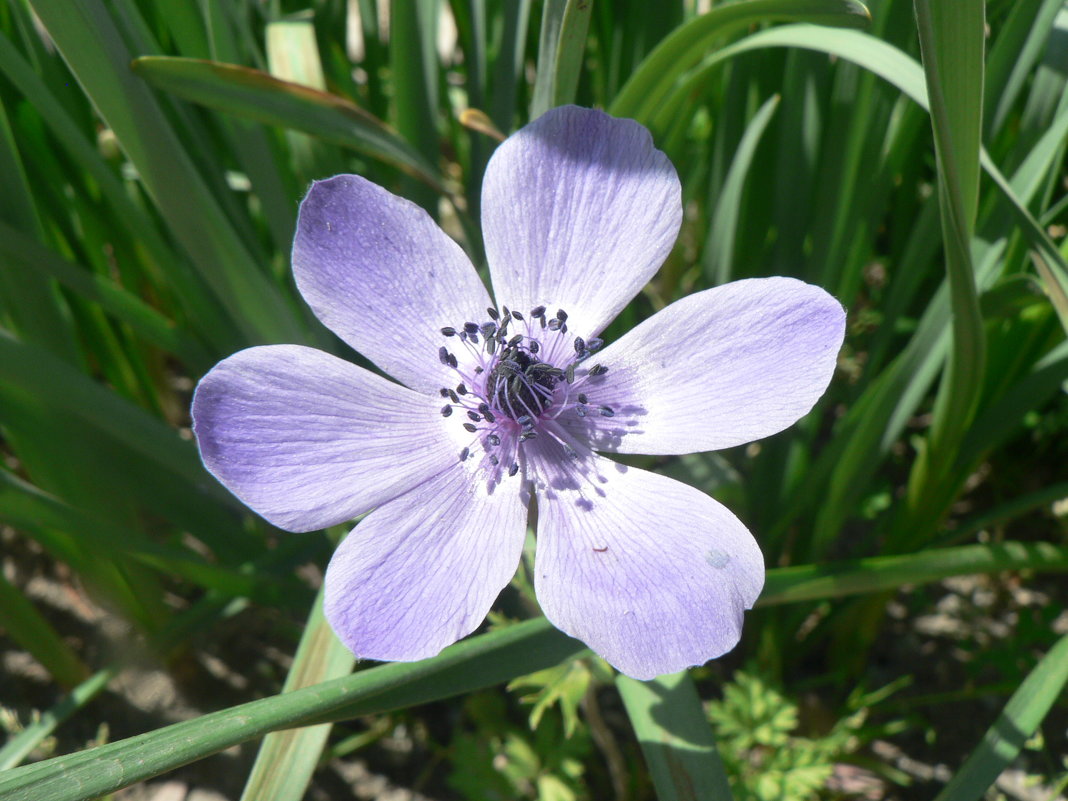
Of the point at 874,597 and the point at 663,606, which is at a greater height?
the point at 663,606

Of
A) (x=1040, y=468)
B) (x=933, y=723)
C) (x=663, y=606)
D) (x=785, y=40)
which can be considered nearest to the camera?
(x=663, y=606)

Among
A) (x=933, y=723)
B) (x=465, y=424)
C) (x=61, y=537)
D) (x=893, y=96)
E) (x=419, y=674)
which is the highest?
(x=893, y=96)

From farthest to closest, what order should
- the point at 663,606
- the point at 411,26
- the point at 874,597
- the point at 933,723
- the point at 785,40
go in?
the point at 933,723 → the point at 874,597 → the point at 411,26 → the point at 785,40 → the point at 663,606

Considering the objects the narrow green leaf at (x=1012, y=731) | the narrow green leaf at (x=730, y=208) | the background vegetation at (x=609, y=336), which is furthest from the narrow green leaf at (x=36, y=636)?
the narrow green leaf at (x=1012, y=731)

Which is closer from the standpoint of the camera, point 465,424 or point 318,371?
point 318,371

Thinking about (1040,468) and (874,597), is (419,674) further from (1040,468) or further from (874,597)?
(1040,468)

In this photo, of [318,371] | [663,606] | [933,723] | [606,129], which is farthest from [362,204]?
[933,723]

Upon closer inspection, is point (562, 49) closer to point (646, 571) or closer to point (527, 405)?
point (527, 405)

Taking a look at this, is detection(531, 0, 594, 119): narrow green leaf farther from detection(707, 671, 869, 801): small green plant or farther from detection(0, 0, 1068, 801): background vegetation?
detection(707, 671, 869, 801): small green plant
